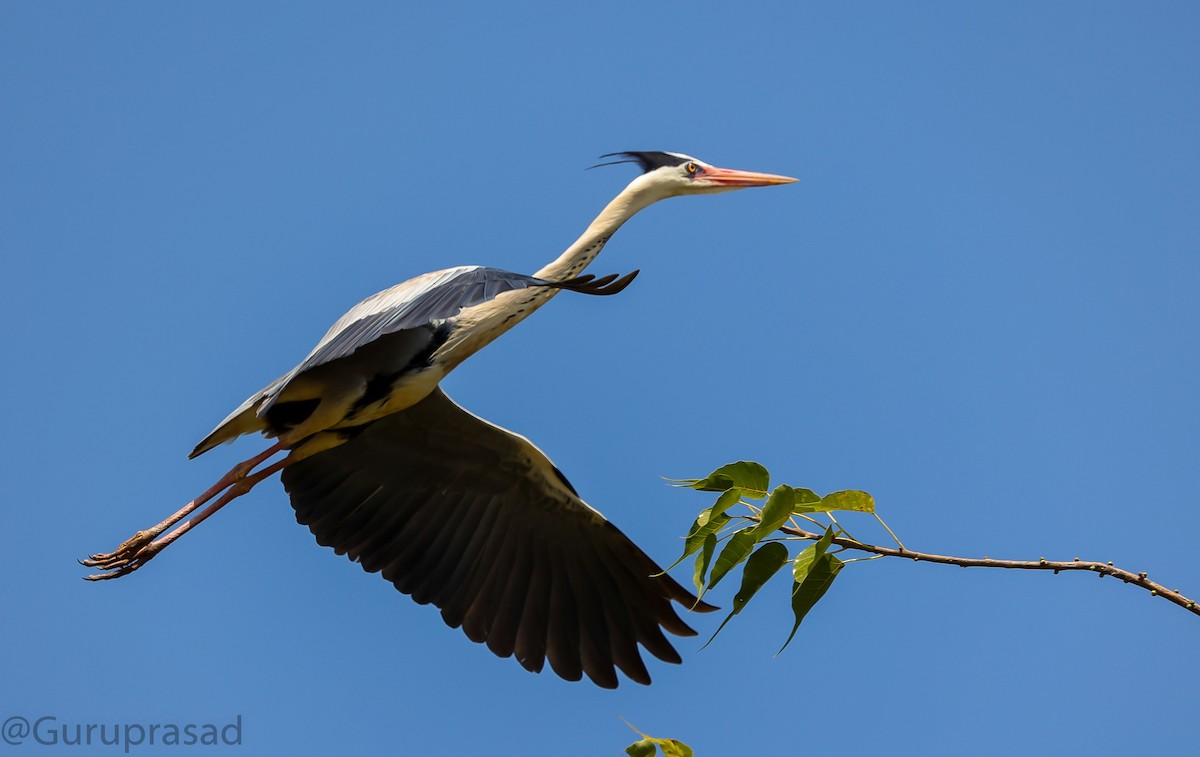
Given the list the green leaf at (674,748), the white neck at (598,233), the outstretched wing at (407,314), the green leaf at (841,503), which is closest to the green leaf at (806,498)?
the green leaf at (841,503)

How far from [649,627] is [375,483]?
5.81 feet

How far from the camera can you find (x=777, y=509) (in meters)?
3.34

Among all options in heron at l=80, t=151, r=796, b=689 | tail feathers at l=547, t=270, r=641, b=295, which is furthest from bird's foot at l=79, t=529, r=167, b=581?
tail feathers at l=547, t=270, r=641, b=295

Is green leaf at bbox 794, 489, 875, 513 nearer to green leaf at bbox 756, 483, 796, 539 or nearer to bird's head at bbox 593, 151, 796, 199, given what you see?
green leaf at bbox 756, 483, 796, 539

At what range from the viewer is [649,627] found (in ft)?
24.7

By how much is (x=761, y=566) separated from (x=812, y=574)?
14cm

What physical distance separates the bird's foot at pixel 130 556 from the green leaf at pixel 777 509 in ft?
13.8

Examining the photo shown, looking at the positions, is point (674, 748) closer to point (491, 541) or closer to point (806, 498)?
point (806, 498)

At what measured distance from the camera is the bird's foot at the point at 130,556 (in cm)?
662

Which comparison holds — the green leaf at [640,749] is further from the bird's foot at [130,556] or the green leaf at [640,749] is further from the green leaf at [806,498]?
the bird's foot at [130,556]

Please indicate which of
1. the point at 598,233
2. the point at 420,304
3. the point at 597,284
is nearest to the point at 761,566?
the point at 597,284

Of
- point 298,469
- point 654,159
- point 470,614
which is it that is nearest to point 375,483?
point 298,469

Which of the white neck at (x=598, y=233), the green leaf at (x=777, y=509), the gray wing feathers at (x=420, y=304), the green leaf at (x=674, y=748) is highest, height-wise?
the white neck at (x=598, y=233)

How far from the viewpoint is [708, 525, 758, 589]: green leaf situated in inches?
133
